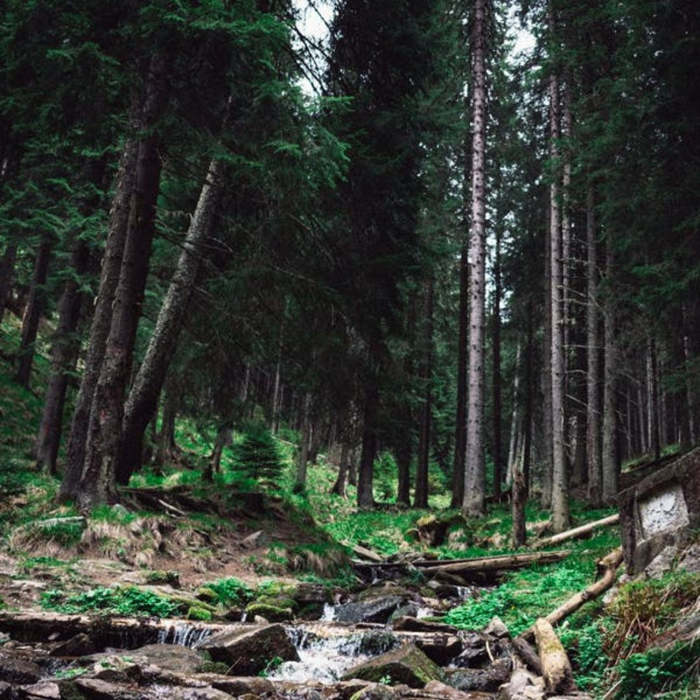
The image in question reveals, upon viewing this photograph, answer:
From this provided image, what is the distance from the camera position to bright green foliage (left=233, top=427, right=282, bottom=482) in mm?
19422

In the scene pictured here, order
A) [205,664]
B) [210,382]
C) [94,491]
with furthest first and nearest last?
1. [210,382]
2. [94,491]
3. [205,664]

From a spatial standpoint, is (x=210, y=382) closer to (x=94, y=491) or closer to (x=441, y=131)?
(x=94, y=491)

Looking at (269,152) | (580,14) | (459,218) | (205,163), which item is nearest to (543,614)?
(269,152)

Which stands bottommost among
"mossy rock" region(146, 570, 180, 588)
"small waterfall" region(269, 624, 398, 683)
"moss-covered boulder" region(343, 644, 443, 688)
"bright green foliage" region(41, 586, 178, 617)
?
"small waterfall" region(269, 624, 398, 683)

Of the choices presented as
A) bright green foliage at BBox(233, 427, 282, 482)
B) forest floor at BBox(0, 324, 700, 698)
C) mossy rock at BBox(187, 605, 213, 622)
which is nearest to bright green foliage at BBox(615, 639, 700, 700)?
forest floor at BBox(0, 324, 700, 698)

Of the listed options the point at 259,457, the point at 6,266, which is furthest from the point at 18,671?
the point at 6,266

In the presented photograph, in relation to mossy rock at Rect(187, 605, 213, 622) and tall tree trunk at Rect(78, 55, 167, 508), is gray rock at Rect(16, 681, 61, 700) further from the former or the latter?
tall tree trunk at Rect(78, 55, 167, 508)

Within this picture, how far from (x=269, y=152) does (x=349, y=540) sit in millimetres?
10888

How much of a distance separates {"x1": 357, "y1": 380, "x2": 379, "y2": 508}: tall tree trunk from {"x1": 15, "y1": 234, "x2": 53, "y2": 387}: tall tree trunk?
11118mm

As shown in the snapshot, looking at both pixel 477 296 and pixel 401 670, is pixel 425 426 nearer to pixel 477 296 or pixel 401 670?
pixel 477 296

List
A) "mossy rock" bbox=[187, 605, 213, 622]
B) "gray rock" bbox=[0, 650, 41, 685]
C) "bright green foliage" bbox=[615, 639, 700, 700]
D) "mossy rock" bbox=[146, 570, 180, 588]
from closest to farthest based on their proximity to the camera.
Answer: "bright green foliage" bbox=[615, 639, 700, 700], "gray rock" bbox=[0, 650, 41, 685], "mossy rock" bbox=[187, 605, 213, 622], "mossy rock" bbox=[146, 570, 180, 588]

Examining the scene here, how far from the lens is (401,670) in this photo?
5.46 m

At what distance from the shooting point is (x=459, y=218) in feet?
85.2

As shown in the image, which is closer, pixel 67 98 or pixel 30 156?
pixel 67 98
